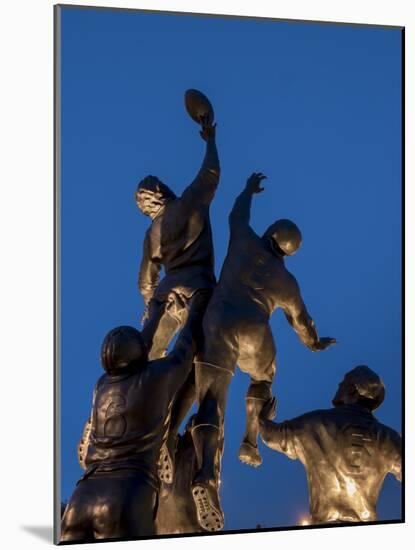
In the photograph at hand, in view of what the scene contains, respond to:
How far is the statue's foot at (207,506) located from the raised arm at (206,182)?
158cm

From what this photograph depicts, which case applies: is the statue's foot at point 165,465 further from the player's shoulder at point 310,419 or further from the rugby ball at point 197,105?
the rugby ball at point 197,105

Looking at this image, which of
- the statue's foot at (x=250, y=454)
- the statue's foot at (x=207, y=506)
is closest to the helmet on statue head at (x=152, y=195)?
the statue's foot at (x=250, y=454)

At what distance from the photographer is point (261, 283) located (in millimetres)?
12984

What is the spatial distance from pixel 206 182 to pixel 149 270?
610 millimetres

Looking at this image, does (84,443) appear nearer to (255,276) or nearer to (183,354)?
(183,354)

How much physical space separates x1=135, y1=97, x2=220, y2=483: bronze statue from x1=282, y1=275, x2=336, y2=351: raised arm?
42 centimetres

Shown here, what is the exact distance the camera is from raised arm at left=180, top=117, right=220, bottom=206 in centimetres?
1306

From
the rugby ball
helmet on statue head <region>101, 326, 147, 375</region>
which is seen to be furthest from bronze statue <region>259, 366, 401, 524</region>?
the rugby ball

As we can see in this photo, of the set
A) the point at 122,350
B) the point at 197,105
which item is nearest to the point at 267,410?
the point at 122,350

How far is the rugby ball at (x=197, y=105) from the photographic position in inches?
517

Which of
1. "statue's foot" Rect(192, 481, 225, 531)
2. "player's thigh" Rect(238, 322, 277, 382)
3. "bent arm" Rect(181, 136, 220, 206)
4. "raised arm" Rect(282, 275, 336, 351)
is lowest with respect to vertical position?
"statue's foot" Rect(192, 481, 225, 531)

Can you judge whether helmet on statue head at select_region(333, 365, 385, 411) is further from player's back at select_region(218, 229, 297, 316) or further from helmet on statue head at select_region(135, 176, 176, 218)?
helmet on statue head at select_region(135, 176, 176, 218)

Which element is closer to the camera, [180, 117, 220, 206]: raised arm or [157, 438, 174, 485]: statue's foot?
[157, 438, 174, 485]: statue's foot

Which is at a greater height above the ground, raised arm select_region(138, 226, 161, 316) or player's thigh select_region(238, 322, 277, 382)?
raised arm select_region(138, 226, 161, 316)
